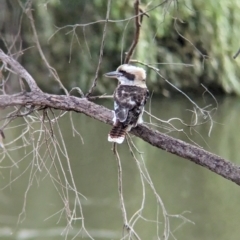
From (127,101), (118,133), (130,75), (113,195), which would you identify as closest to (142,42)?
(113,195)

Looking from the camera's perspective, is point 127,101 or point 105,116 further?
point 127,101

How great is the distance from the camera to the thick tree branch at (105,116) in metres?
2.05

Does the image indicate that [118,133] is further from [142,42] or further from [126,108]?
[142,42]

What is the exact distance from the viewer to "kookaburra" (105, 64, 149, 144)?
2.36 meters

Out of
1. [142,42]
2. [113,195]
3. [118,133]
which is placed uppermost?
[118,133]

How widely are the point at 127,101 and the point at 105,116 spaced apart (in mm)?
266

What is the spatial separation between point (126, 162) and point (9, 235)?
171 cm

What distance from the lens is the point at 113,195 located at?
5.25m

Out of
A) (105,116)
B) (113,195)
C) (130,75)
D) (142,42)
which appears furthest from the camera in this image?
(142,42)

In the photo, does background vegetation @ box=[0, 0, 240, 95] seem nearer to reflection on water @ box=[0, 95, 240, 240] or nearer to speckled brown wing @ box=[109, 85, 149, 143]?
reflection on water @ box=[0, 95, 240, 240]

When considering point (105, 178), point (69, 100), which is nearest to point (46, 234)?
point (105, 178)

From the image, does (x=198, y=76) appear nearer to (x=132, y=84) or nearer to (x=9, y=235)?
(x=9, y=235)

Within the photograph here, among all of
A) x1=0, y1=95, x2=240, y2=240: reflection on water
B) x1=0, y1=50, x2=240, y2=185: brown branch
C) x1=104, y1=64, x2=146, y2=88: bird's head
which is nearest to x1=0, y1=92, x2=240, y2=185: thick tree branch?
x1=0, y1=50, x2=240, y2=185: brown branch

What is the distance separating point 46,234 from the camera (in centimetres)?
454
